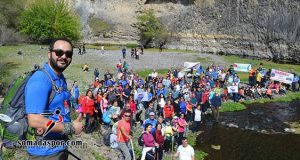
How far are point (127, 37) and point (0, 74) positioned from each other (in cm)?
4191

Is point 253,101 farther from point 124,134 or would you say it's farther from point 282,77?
point 124,134

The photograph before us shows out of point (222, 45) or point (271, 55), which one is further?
point (222, 45)

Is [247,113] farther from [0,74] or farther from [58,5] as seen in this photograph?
[58,5]

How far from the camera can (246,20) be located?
5734 cm

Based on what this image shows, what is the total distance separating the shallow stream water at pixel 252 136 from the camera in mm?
17375

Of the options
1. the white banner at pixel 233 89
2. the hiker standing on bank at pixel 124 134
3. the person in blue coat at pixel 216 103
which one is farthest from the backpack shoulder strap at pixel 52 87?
the white banner at pixel 233 89

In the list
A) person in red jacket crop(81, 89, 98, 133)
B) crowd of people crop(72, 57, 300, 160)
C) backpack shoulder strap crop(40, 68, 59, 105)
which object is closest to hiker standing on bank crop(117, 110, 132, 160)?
crowd of people crop(72, 57, 300, 160)

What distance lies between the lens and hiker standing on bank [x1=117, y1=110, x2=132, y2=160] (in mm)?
10062

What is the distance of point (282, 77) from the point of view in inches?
1253

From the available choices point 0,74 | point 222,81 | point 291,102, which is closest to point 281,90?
point 291,102

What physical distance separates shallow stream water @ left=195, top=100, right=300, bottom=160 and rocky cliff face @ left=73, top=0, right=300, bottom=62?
2772 centimetres

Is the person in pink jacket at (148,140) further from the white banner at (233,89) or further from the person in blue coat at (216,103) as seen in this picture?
the white banner at (233,89)

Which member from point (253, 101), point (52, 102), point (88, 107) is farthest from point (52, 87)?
point (253, 101)

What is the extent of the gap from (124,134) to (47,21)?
51.0 metres
